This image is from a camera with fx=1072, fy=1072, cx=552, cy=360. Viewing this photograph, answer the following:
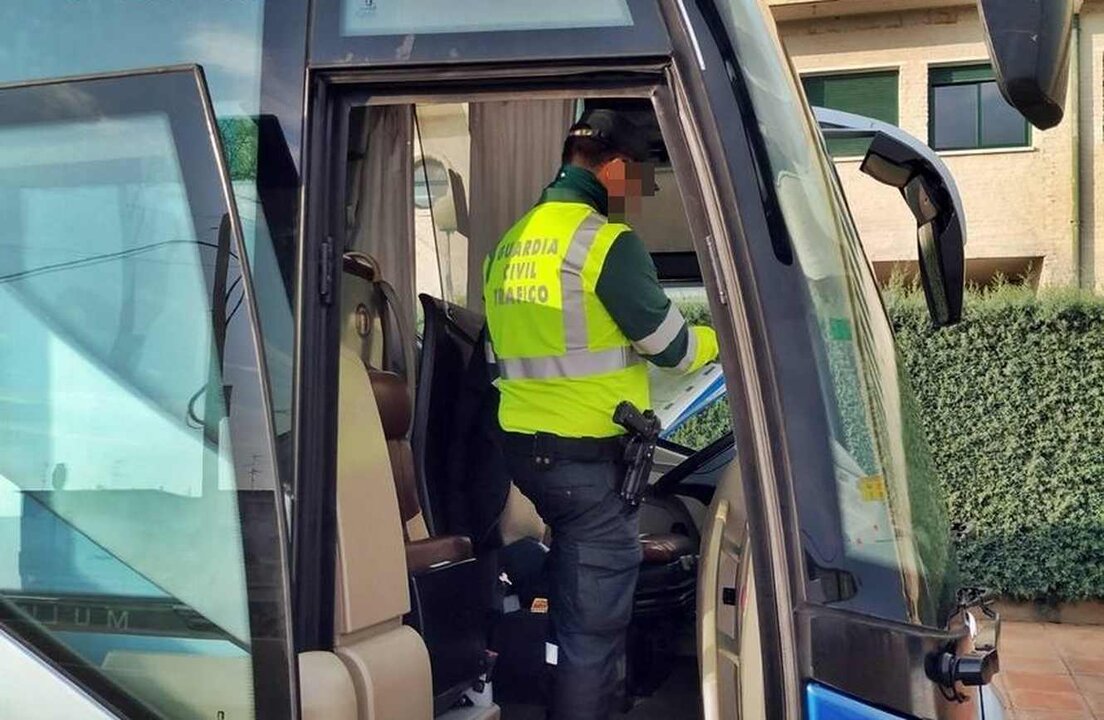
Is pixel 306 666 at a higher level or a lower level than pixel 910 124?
lower

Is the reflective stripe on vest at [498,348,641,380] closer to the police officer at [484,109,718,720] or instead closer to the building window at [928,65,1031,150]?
the police officer at [484,109,718,720]

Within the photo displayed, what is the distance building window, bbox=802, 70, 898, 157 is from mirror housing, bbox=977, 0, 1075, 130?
11903 mm

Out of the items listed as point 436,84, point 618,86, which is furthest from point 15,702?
point 618,86

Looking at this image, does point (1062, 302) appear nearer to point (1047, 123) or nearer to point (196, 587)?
point (1047, 123)

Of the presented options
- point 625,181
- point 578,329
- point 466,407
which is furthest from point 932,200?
point 466,407

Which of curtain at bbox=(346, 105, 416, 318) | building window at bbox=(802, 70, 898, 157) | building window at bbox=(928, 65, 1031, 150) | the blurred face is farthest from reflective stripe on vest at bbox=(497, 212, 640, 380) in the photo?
building window at bbox=(928, 65, 1031, 150)

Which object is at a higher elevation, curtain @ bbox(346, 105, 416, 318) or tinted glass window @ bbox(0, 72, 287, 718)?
curtain @ bbox(346, 105, 416, 318)

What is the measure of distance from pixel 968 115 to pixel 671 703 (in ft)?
37.8

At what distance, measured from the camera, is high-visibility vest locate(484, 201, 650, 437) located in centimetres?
251

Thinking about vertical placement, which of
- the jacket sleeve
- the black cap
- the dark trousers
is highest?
the black cap

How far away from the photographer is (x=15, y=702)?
5.54ft

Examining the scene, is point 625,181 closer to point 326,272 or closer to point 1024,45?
point 326,272

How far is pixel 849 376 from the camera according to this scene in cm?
180

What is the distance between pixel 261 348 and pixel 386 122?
60.3 inches
